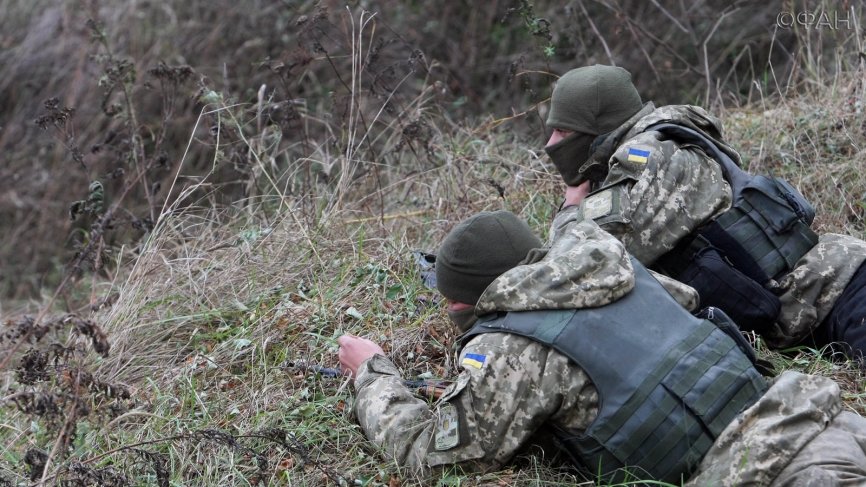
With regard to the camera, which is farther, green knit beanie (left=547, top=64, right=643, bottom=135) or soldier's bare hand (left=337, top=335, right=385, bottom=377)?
green knit beanie (left=547, top=64, right=643, bottom=135)

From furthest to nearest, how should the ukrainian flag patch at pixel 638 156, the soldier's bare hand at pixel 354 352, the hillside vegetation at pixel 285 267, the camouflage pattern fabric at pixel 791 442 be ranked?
1. the ukrainian flag patch at pixel 638 156
2. the soldier's bare hand at pixel 354 352
3. the hillside vegetation at pixel 285 267
4. the camouflage pattern fabric at pixel 791 442

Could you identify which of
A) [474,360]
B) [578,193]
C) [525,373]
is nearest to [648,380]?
[525,373]

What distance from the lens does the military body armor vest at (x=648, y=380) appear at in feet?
9.32

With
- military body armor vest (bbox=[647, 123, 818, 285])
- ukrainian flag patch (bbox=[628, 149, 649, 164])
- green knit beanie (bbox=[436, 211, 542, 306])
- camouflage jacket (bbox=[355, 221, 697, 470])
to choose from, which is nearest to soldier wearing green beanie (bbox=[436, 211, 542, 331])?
green knit beanie (bbox=[436, 211, 542, 306])

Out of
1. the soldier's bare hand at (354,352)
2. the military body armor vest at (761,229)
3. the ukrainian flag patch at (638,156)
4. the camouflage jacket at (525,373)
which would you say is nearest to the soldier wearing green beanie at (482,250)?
the camouflage jacket at (525,373)

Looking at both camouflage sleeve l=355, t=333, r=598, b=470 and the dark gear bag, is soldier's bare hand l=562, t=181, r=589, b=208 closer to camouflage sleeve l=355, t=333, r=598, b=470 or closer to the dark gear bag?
the dark gear bag

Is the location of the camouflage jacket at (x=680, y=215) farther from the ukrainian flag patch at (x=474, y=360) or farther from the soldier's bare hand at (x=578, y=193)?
the ukrainian flag patch at (x=474, y=360)

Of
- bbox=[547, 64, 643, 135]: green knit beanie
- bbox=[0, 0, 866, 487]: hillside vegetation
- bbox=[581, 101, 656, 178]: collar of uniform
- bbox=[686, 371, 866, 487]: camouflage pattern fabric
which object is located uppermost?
bbox=[547, 64, 643, 135]: green knit beanie

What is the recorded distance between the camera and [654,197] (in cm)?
373

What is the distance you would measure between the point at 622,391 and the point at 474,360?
1.37 feet

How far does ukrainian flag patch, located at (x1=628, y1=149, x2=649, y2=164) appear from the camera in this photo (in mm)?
3766

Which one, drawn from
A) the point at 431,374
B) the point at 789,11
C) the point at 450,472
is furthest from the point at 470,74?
the point at 450,472

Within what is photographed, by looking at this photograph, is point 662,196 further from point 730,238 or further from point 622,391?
point 622,391

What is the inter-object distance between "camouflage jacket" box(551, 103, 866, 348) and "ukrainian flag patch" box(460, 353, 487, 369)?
0.95 m
